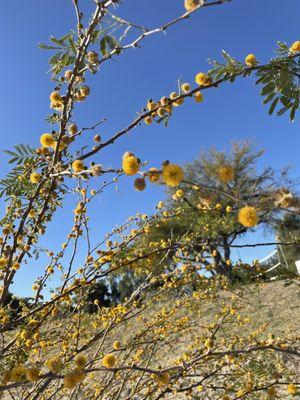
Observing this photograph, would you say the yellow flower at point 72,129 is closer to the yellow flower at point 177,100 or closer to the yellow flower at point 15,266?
the yellow flower at point 177,100

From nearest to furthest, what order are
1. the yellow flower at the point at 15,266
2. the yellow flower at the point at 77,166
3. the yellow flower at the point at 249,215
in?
the yellow flower at the point at 249,215
the yellow flower at the point at 77,166
the yellow flower at the point at 15,266

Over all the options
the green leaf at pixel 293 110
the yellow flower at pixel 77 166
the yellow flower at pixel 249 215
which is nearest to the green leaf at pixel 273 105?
the green leaf at pixel 293 110

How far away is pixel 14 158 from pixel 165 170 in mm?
1772

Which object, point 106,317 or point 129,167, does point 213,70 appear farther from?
point 106,317

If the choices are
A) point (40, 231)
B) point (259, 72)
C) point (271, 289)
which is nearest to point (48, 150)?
point (40, 231)

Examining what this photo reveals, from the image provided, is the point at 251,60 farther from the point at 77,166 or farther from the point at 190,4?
the point at 77,166

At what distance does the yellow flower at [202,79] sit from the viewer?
6.68 feet

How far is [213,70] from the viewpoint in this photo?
8.28 feet

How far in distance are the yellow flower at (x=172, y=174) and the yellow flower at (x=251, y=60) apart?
4.63 feet

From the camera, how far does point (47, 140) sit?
2129mm

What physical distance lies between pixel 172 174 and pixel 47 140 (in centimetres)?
119

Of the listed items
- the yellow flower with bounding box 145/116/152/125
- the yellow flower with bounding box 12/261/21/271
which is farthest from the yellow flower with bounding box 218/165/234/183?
the yellow flower with bounding box 12/261/21/271

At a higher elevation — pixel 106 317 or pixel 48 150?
pixel 48 150

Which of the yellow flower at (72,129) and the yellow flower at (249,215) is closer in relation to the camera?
the yellow flower at (249,215)
